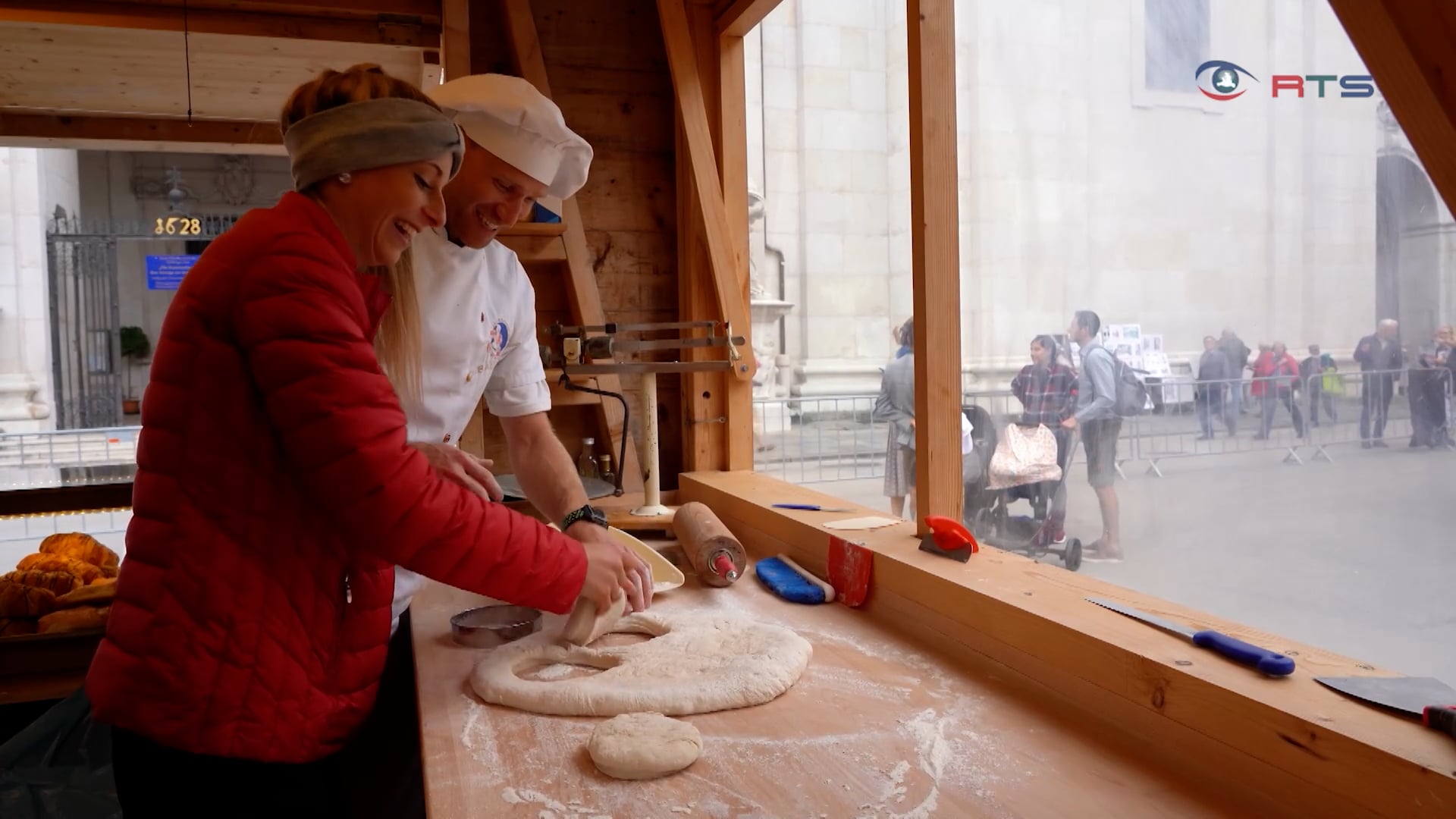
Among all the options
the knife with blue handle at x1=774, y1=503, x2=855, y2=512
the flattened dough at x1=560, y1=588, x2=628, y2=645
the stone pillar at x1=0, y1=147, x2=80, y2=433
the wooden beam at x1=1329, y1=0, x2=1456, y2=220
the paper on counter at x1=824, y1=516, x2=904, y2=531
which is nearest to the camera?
the wooden beam at x1=1329, y1=0, x2=1456, y2=220

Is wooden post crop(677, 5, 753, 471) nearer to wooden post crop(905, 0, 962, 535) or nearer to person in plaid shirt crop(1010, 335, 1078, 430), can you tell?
wooden post crop(905, 0, 962, 535)

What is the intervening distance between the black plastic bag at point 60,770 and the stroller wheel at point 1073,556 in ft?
19.2

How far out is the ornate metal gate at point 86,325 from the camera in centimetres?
1310

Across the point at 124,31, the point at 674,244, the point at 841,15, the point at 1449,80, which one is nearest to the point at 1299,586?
the point at 674,244

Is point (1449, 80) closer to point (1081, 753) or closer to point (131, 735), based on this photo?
point (1081, 753)

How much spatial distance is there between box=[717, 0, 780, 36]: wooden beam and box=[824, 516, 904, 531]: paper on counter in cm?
172

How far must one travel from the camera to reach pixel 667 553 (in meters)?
Answer: 2.40

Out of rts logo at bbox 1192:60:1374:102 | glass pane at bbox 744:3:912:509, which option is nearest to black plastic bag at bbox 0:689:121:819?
rts logo at bbox 1192:60:1374:102

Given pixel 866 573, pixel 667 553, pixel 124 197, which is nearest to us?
pixel 866 573

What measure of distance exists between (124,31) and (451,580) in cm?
320

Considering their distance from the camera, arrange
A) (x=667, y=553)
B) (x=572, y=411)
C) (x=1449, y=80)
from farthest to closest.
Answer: (x=572, y=411), (x=667, y=553), (x=1449, y=80)

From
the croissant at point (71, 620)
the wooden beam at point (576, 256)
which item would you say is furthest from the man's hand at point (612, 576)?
the croissant at point (71, 620)

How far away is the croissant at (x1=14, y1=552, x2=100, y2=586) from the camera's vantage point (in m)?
2.73

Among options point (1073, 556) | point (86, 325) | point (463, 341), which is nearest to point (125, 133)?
point (463, 341)
